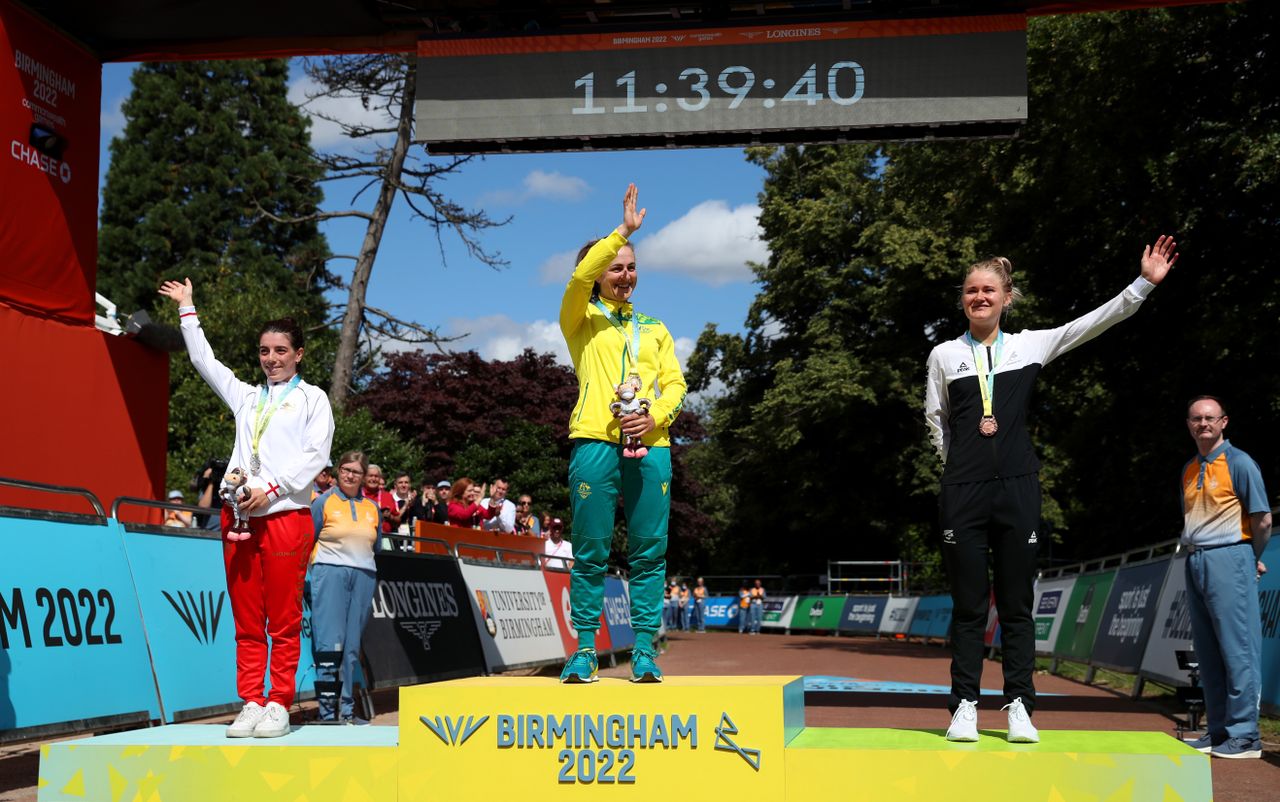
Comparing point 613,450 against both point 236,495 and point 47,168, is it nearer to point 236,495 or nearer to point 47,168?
point 236,495

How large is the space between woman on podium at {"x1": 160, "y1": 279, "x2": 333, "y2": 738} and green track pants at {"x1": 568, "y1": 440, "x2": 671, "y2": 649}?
123cm

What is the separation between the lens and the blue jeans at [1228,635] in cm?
789

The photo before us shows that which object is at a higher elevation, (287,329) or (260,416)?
(287,329)

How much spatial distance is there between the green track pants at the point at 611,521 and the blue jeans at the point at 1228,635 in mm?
4383

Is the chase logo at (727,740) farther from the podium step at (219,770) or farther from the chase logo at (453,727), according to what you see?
the podium step at (219,770)

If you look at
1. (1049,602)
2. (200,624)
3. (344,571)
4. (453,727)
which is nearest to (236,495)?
(453,727)

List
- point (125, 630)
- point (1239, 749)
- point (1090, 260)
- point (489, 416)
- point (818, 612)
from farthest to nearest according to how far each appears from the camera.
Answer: point (818, 612) < point (489, 416) < point (1090, 260) < point (1239, 749) < point (125, 630)

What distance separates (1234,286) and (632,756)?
17457 mm

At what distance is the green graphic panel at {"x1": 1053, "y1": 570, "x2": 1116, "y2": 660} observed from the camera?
1627cm

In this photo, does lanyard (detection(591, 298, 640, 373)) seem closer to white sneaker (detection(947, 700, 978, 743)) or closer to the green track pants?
the green track pants

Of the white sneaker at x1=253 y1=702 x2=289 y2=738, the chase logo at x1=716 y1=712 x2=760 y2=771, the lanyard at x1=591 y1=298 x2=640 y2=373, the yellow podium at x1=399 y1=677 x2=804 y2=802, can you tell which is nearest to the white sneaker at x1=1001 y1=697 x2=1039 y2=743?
the yellow podium at x1=399 y1=677 x2=804 y2=802

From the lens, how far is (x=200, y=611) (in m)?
8.59

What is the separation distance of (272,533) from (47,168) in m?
7.26

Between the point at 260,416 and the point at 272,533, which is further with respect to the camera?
the point at 260,416
